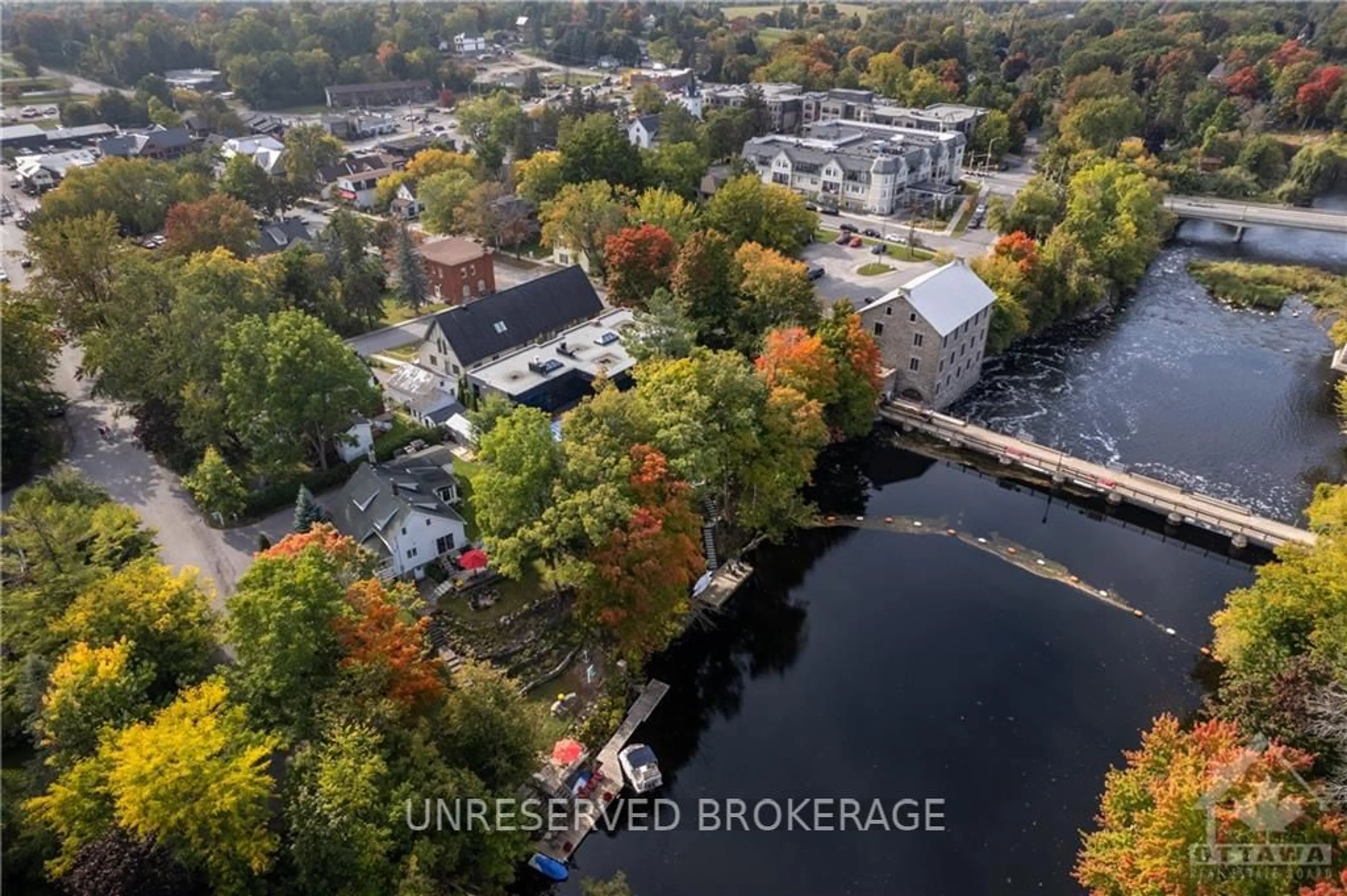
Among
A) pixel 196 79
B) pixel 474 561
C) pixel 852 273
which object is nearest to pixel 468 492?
pixel 474 561

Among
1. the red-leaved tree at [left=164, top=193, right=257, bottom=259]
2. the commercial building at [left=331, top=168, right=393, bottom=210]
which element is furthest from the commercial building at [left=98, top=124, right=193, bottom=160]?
the red-leaved tree at [left=164, top=193, right=257, bottom=259]

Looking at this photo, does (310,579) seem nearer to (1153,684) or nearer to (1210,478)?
A: (1153,684)

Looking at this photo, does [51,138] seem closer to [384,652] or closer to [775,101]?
[775,101]

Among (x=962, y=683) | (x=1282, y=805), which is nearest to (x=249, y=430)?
(x=962, y=683)

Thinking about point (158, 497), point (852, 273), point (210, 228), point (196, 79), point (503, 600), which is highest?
point (196, 79)

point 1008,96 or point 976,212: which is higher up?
point 1008,96

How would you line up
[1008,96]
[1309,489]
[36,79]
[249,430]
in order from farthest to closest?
1. [36,79]
2. [1008,96]
3. [1309,489]
4. [249,430]

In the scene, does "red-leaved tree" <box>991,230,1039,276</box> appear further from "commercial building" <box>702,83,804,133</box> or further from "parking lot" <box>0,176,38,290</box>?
"parking lot" <box>0,176,38,290</box>
